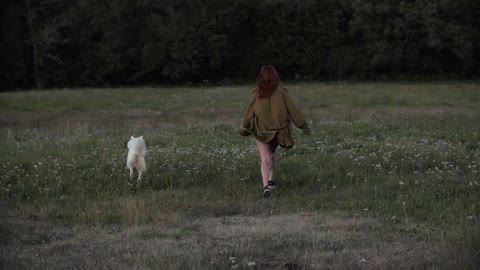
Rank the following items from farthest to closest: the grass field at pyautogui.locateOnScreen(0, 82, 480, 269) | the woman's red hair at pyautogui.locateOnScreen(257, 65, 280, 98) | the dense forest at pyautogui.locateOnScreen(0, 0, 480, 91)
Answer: the dense forest at pyautogui.locateOnScreen(0, 0, 480, 91) < the woman's red hair at pyautogui.locateOnScreen(257, 65, 280, 98) < the grass field at pyautogui.locateOnScreen(0, 82, 480, 269)

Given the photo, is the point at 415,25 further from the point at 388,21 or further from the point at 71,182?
the point at 71,182

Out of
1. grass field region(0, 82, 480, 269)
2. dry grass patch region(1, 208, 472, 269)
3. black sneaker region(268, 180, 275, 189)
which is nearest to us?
dry grass patch region(1, 208, 472, 269)

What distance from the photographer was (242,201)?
971cm

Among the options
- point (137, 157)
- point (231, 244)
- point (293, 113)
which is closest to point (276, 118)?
point (293, 113)

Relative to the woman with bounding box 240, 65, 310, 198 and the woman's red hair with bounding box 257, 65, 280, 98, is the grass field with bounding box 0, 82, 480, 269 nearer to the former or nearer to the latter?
the woman with bounding box 240, 65, 310, 198

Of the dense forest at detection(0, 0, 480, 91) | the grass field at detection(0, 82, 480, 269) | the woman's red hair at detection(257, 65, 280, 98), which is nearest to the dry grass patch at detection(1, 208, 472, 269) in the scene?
the grass field at detection(0, 82, 480, 269)

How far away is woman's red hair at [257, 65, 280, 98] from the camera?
418 inches

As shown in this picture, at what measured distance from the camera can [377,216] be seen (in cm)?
845

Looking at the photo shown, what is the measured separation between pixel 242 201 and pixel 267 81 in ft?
7.29

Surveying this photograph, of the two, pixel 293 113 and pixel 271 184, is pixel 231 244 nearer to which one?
pixel 271 184

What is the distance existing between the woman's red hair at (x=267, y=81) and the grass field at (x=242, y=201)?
5.46 ft

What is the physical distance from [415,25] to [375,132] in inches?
1601

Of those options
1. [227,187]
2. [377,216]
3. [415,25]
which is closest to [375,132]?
[227,187]

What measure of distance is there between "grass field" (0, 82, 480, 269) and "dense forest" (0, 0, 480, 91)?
38.2m
